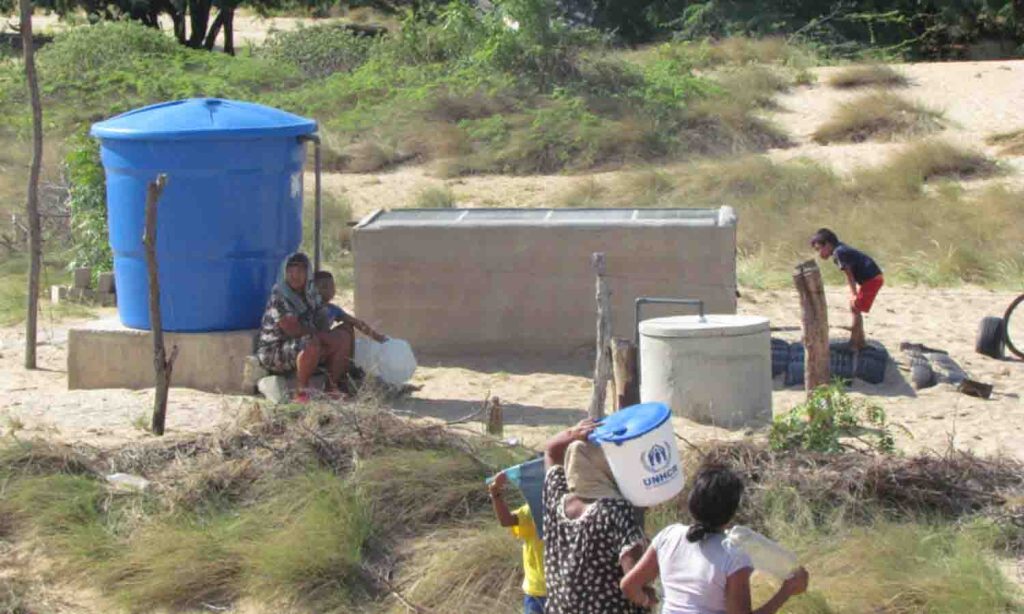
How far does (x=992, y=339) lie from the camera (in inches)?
432

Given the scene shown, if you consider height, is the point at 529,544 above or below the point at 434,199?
below

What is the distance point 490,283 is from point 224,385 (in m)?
2.25

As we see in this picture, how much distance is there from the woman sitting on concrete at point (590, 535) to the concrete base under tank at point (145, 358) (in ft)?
16.3

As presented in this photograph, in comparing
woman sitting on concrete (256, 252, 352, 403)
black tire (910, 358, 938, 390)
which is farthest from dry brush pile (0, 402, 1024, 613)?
black tire (910, 358, 938, 390)

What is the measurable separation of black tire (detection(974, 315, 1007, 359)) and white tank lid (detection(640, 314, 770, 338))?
288 cm

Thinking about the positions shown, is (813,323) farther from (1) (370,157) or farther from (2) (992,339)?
(1) (370,157)

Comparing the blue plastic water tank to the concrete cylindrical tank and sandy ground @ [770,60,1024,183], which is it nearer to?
the concrete cylindrical tank

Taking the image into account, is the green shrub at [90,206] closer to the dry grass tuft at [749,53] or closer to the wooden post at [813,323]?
the wooden post at [813,323]

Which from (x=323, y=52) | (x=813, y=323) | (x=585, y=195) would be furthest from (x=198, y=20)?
(x=813, y=323)

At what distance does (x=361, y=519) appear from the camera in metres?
6.56

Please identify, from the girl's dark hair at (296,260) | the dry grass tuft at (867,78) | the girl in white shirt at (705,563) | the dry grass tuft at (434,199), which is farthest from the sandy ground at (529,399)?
the dry grass tuft at (867,78)

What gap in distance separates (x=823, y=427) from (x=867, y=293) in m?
3.54

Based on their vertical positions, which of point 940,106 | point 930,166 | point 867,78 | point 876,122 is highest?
point 867,78

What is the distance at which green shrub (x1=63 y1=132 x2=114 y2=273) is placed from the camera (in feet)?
40.8
